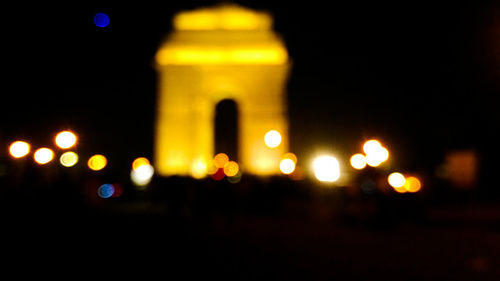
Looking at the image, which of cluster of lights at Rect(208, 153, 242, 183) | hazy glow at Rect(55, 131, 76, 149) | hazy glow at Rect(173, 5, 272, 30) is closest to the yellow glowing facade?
hazy glow at Rect(173, 5, 272, 30)

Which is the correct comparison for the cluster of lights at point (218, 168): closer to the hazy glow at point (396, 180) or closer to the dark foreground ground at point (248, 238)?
the hazy glow at point (396, 180)

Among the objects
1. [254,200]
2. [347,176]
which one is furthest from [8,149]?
[347,176]

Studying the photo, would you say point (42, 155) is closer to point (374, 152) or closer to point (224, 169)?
point (374, 152)

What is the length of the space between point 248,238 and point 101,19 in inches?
411

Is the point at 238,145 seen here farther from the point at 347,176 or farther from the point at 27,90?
the point at 27,90

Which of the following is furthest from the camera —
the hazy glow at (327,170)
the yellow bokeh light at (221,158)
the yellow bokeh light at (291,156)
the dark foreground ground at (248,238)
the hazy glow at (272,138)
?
the yellow bokeh light at (221,158)

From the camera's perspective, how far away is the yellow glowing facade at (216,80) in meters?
32.1

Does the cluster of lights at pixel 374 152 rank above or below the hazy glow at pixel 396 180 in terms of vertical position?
above

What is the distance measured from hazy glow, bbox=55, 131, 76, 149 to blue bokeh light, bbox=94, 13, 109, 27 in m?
7.04

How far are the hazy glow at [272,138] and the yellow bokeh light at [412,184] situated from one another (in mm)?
14733

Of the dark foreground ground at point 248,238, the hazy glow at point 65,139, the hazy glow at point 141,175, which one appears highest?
the hazy glow at point 141,175

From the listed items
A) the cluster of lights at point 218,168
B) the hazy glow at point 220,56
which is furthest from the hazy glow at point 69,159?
the hazy glow at point 220,56

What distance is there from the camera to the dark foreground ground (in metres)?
8.21

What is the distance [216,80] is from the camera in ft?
108
